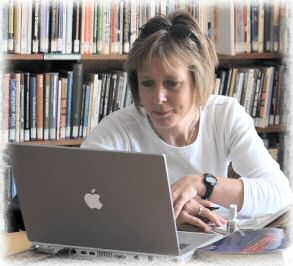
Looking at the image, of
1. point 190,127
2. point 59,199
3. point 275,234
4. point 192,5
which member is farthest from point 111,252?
point 192,5

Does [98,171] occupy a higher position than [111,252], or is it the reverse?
[98,171]

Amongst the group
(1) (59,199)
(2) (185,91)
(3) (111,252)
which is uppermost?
(2) (185,91)

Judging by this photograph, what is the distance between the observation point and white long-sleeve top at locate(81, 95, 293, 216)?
190 cm

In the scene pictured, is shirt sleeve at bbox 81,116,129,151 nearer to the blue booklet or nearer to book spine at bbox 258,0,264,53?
the blue booklet

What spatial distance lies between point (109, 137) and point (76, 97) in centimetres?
93

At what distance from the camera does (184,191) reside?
5.24 ft

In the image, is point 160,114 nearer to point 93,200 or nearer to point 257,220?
point 257,220

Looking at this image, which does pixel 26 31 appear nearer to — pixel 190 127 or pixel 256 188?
pixel 190 127

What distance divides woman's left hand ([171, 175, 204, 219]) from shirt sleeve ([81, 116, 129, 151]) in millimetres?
339

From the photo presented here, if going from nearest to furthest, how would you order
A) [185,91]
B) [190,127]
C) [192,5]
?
[185,91]
[190,127]
[192,5]

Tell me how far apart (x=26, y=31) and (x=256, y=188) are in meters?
1.26

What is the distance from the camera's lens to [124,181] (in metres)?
1.29

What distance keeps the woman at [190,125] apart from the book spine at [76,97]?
0.85 m

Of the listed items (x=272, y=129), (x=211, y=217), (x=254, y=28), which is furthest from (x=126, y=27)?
(x=211, y=217)
